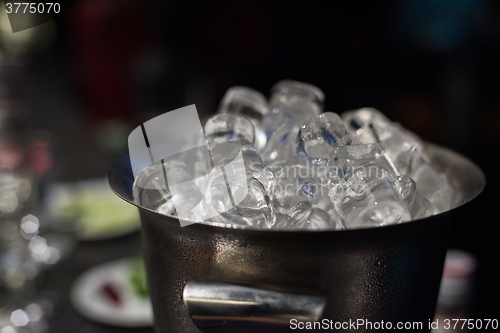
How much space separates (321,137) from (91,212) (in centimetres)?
Answer: 121

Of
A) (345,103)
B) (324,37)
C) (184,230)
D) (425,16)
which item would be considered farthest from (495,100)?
(184,230)

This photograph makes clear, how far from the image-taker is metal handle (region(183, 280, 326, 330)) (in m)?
0.42

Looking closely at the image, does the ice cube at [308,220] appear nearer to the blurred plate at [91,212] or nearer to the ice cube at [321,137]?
the ice cube at [321,137]

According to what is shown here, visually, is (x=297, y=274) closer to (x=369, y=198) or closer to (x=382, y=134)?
(x=369, y=198)

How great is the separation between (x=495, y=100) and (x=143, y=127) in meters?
2.48

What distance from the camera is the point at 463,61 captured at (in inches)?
99.7

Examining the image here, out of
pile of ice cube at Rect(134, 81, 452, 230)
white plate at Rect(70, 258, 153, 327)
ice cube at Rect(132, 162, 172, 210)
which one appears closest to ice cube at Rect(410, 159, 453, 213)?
pile of ice cube at Rect(134, 81, 452, 230)

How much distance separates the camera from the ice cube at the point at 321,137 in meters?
0.57

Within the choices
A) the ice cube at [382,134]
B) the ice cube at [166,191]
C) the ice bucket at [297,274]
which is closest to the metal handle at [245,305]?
the ice bucket at [297,274]

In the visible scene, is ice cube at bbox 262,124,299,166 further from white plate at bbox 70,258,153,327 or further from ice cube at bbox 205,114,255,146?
white plate at bbox 70,258,153,327

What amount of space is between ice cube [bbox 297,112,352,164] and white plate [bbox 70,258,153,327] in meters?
0.59

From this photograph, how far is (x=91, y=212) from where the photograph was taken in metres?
1.53

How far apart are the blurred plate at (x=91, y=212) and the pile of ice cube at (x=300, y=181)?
0.79 meters

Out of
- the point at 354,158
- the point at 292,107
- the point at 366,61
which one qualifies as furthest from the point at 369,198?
the point at 366,61
